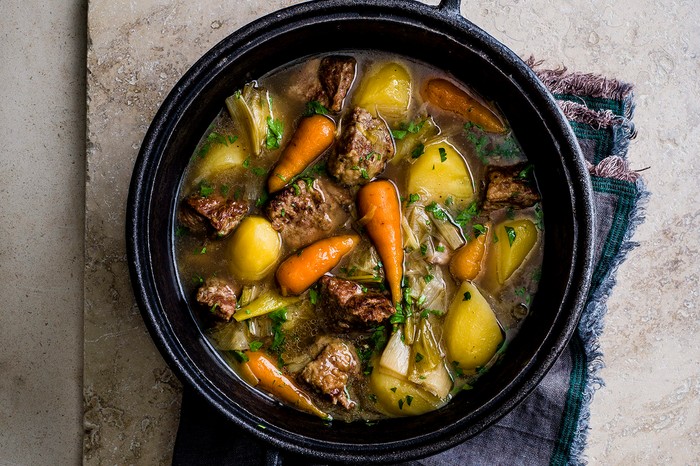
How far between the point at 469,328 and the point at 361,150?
680 millimetres

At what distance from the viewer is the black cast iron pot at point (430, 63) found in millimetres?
2113

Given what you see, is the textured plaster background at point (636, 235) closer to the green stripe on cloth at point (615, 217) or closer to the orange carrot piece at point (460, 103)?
the green stripe on cloth at point (615, 217)

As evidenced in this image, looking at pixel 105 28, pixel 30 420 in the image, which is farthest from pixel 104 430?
pixel 105 28

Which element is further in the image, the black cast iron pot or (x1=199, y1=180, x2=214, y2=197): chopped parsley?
(x1=199, y1=180, x2=214, y2=197): chopped parsley

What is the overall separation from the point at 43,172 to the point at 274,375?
1299mm

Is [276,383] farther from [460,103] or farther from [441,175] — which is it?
[460,103]

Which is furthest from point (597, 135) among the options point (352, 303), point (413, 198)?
point (352, 303)

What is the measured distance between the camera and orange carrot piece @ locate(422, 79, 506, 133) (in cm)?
238

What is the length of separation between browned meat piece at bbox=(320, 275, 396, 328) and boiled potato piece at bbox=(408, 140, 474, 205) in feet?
1.21

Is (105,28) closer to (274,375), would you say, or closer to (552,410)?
(274,375)

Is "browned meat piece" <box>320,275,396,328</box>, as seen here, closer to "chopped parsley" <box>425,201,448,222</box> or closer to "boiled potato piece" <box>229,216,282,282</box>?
Result: "boiled potato piece" <box>229,216,282,282</box>

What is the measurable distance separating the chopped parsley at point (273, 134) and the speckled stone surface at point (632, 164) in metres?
0.50

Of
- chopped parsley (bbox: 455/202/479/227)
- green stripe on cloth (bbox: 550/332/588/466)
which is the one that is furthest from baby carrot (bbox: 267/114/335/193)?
green stripe on cloth (bbox: 550/332/588/466)

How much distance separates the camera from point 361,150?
2234 mm
